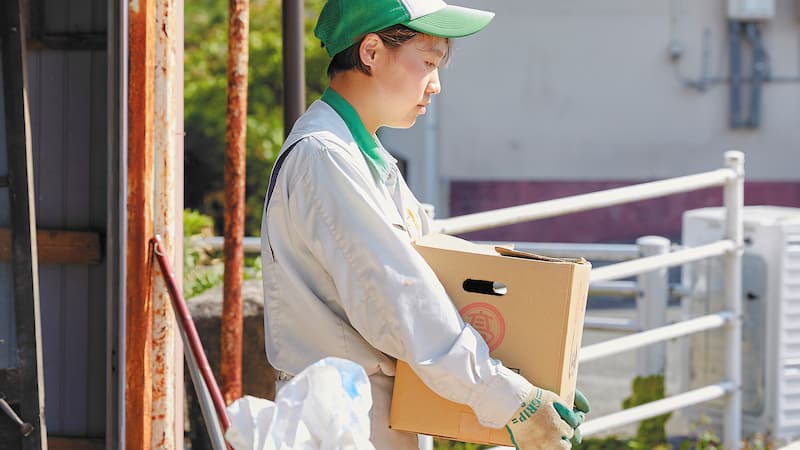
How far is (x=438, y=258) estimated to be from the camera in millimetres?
2371

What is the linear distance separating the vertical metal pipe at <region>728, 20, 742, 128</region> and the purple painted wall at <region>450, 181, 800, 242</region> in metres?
1.02

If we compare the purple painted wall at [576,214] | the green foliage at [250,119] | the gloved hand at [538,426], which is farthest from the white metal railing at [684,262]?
the purple painted wall at [576,214]

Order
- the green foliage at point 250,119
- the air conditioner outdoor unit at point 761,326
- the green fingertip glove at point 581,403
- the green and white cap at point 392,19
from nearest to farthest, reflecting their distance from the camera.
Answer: the green and white cap at point 392,19
the green fingertip glove at point 581,403
the air conditioner outdoor unit at point 761,326
the green foliage at point 250,119

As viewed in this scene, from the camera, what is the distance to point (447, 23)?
2371 mm

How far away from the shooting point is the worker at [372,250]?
2.22 meters

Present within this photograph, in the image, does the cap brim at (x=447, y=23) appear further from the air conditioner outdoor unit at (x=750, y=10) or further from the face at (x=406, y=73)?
the air conditioner outdoor unit at (x=750, y=10)

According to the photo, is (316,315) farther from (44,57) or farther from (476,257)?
(44,57)

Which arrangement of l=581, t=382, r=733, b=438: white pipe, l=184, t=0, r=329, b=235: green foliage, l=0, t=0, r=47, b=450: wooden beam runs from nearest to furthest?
l=0, t=0, r=47, b=450: wooden beam
l=581, t=382, r=733, b=438: white pipe
l=184, t=0, r=329, b=235: green foliage

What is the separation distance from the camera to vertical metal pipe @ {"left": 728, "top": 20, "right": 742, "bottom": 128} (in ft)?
50.4

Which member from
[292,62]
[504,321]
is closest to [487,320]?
[504,321]

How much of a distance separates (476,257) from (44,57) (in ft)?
6.27

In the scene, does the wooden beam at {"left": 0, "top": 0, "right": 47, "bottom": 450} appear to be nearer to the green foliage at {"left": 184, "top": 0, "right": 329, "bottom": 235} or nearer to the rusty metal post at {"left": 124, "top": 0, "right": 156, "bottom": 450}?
the rusty metal post at {"left": 124, "top": 0, "right": 156, "bottom": 450}

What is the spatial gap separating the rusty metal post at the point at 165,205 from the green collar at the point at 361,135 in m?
1.19

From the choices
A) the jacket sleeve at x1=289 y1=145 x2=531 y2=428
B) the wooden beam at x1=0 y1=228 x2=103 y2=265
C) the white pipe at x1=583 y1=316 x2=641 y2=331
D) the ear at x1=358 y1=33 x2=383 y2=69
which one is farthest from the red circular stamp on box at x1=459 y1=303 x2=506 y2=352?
the white pipe at x1=583 y1=316 x2=641 y2=331
